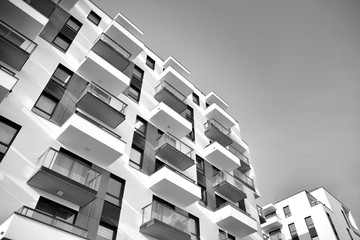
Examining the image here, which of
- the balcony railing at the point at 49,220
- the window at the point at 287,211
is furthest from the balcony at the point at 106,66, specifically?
the window at the point at 287,211

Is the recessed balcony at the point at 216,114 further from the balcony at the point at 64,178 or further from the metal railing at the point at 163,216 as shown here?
the balcony at the point at 64,178

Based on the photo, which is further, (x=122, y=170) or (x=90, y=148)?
(x=122, y=170)

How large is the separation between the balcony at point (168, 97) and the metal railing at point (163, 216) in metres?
9.54

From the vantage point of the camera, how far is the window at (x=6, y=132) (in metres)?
12.2

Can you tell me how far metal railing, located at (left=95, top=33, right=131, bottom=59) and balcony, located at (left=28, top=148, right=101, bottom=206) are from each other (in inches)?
390

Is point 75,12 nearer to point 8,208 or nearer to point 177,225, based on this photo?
point 8,208

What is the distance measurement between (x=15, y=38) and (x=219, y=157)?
16.5m

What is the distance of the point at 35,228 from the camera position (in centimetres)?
977

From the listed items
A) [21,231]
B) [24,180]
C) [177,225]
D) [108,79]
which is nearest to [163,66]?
[108,79]

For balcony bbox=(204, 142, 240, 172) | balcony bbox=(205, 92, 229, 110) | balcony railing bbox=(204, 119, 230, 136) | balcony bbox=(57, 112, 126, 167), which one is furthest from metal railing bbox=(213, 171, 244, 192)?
balcony bbox=(205, 92, 229, 110)

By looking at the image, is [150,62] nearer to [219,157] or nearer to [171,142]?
[171,142]

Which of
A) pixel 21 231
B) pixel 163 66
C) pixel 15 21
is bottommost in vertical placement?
pixel 21 231

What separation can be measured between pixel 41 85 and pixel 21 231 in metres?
8.18

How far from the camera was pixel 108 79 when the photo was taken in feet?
61.5
